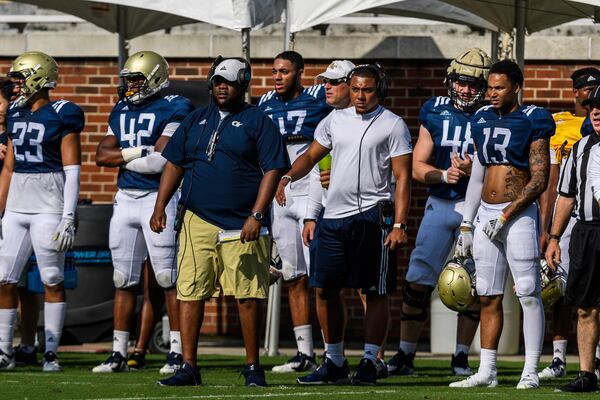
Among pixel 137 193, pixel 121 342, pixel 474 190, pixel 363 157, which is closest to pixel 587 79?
pixel 474 190

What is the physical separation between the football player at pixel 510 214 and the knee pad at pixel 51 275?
305 centimetres

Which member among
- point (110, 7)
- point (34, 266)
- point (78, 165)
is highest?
point (110, 7)

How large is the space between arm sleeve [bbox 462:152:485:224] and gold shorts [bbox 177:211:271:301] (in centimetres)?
141

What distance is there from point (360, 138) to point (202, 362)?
3.29 metres

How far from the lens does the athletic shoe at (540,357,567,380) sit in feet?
→ 35.0

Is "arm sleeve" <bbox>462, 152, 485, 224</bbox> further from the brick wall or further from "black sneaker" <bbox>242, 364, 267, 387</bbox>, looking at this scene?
the brick wall

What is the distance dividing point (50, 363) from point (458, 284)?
2.87 metres

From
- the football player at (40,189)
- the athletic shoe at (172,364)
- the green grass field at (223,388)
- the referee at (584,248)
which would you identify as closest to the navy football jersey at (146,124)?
the football player at (40,189)

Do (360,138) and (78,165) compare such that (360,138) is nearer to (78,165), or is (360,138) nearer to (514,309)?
(78,165)

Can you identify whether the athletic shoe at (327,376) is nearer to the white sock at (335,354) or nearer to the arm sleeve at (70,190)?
the white sock at (335,354)

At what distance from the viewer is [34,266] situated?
12.1 m

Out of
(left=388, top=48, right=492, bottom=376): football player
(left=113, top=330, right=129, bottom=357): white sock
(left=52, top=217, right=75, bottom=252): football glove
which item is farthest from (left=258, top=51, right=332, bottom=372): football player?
(left=52, top=217, right=75, bottom=252): football glove

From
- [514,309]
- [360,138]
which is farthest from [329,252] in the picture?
[514,309]

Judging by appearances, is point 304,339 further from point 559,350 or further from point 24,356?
point 24,356
